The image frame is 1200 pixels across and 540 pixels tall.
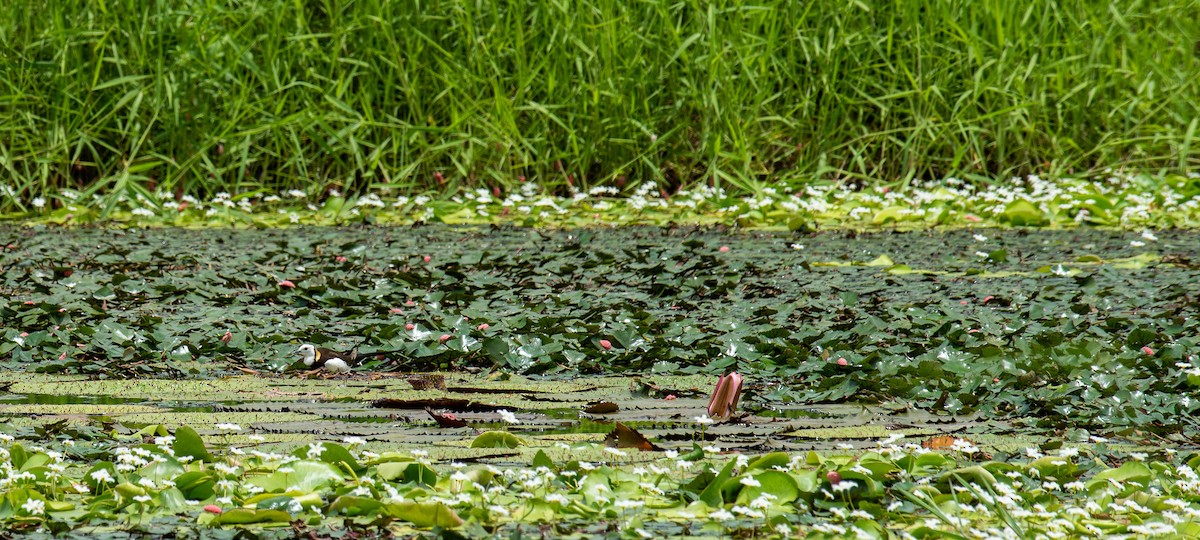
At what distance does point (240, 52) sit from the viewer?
7246 mm

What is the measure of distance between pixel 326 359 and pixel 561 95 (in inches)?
164

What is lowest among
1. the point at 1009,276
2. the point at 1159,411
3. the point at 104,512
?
the point at 1009,276

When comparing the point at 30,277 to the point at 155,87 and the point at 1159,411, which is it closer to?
the point at 155,87

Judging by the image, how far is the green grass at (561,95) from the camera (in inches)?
290

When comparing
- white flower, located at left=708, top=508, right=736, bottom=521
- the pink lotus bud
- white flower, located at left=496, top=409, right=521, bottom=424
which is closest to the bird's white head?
white flower, located at left=496, top=409, right=521, bottom=424

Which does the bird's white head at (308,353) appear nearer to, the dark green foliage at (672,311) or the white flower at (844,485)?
the dark green foliage at (672,311)

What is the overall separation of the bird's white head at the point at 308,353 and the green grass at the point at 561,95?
11.4ft

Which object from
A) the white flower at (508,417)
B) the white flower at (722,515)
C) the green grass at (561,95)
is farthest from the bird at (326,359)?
the green grass at (561,95)

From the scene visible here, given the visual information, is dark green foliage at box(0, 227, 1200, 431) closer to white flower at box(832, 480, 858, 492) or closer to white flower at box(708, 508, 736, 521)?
white flower at box(832, 480, 858, 492)

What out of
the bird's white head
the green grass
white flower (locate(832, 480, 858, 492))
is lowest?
the green grass

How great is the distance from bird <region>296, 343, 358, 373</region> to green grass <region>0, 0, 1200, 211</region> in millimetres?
3502

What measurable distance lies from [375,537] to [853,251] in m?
3.86

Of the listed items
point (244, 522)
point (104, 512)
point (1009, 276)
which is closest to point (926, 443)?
point (244, 522)

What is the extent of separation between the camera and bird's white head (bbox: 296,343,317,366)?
3.71 m
